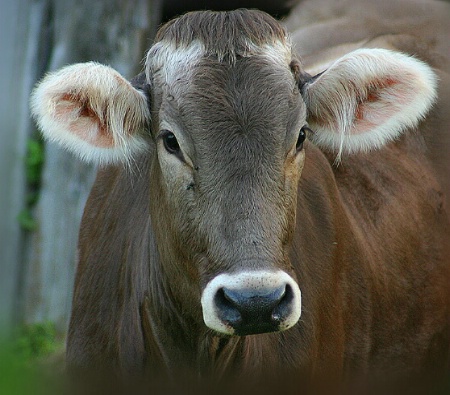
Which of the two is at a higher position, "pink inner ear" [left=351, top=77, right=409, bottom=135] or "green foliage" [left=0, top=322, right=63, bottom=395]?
"pink inner ear" [left=351, top=77, right=409, bottom=135]

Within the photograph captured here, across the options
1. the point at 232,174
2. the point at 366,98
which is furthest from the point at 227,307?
the point at 366,98

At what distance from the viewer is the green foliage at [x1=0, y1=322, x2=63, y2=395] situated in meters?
2.93

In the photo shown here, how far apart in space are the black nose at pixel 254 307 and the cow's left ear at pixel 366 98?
1.20 meters

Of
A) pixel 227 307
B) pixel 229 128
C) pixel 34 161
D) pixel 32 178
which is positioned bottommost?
pixel 32 178

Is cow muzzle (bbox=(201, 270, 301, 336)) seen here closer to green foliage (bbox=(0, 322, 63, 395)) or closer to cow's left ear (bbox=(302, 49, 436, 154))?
green foliage (bbox=(0, 322, 63, 395))

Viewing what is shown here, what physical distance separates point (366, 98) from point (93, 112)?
1.36 metres

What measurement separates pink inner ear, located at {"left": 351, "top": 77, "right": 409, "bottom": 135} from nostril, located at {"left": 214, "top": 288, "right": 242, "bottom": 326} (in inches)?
56.5

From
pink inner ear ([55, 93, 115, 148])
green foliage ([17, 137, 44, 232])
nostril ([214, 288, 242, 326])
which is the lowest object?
green foliage ([17, 137, 44, 232])

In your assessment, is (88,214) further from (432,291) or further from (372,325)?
(432,291)

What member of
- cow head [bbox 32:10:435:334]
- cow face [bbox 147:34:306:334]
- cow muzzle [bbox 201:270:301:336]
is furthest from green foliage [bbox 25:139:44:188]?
cow muzzle [bbox 201:270:301:336]

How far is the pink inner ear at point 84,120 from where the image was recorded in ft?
14.4

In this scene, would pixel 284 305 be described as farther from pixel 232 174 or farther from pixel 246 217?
pixel 232 174

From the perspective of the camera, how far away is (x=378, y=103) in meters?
4.83

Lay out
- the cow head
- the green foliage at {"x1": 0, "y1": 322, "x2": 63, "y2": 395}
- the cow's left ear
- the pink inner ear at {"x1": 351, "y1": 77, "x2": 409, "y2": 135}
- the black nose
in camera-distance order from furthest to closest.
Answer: the pink inner ear at {"x1": 351, "y1": 77, "x2": 409, "y2": 135}
the cow's left ear
the cow head
the black nose
the green foliage at {"x1": 0, "y1": 322, "x2": 63, "y2": 395}
